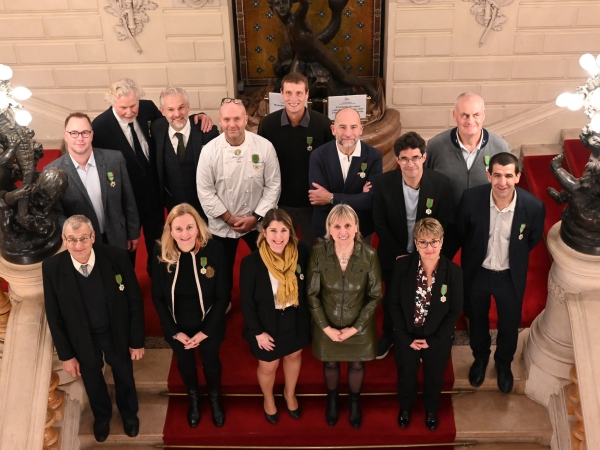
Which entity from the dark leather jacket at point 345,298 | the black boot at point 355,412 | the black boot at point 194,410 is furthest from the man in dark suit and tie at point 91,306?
the black boot at point 355,412

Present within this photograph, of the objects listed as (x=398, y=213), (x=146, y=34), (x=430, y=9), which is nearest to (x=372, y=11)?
(x=430, y=9)

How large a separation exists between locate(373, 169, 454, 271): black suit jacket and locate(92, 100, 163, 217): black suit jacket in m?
1.75

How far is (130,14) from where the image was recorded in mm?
7398

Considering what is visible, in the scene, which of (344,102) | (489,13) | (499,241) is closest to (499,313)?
Answer: (499,241)

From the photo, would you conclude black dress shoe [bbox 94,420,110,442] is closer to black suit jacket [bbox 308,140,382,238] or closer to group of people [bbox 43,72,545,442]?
group of people [bbox 43,72,545,442]

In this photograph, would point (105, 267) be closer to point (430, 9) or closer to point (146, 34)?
point (146, 34)

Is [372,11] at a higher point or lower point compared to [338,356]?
higher

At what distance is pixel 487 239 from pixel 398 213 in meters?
0.60

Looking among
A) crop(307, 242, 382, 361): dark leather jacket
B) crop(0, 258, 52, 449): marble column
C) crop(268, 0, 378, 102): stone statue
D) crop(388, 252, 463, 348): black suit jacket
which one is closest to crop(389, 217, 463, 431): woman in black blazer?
crop(388, 252, 463, 348): black suit jacket

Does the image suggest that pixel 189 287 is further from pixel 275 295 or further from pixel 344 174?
pixel 344 174

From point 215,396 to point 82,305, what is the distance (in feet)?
4.02

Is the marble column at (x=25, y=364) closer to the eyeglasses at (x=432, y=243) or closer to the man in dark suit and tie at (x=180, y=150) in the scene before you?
the man in dark suit and tie at (x=180, y=150)

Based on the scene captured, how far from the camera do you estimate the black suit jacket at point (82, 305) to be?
4.53 m

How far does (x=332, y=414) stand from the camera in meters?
5.24
